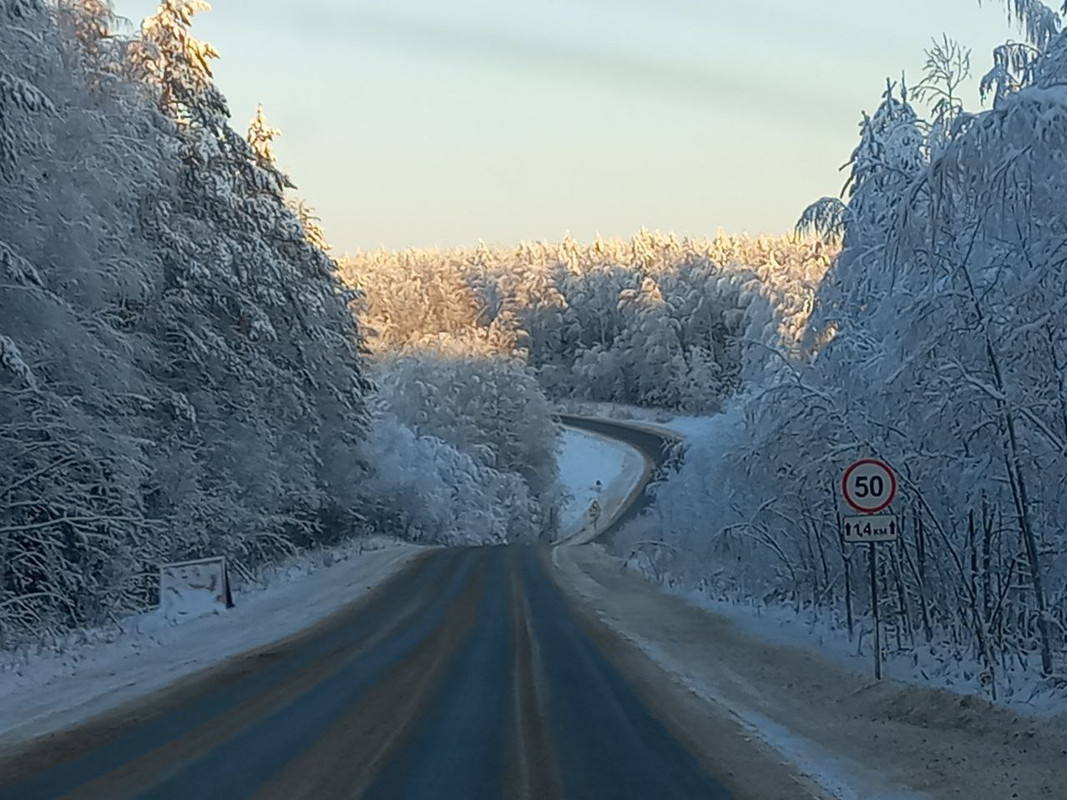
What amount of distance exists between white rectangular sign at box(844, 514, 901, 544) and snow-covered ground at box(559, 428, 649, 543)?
50.6 metres

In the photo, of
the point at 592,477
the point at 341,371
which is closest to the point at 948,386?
the point at 341,371

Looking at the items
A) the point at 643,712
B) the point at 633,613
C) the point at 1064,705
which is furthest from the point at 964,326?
the point at 633,613

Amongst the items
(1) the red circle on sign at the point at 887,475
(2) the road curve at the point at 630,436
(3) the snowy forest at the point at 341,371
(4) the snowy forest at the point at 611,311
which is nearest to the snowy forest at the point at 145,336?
(3) the snowy forest at the point at 341,371

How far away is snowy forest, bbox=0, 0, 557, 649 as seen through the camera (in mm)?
18469

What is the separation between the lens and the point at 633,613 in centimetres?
2486

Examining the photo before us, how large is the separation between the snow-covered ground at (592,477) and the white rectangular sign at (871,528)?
166ft

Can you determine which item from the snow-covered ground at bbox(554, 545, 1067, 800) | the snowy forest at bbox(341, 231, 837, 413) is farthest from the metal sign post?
the snowy forest at bbox(341, 231, 837, 413)

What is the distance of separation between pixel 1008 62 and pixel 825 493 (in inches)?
329

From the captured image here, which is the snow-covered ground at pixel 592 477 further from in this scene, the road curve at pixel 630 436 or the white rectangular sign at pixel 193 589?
the white rectangular sign at pixel 193 589

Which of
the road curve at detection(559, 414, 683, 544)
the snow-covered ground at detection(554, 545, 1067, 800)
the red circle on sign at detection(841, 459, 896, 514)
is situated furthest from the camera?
the road curve at detection(559, 414, 683, 544)

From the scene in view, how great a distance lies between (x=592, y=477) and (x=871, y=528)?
7413 centimetres

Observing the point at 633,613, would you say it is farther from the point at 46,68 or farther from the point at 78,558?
the point at 46,68

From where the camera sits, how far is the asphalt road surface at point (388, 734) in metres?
9.36

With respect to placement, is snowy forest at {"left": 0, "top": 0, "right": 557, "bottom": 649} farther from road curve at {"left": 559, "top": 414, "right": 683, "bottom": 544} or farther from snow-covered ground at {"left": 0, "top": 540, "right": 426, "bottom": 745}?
road curve at {"left": 559, "top": 414, "right": 683, "bottom": 544}
